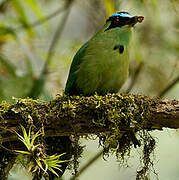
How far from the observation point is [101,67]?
10.2 feet

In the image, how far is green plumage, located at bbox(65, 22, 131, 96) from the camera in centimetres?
311

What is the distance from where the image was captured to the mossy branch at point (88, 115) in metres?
2.43

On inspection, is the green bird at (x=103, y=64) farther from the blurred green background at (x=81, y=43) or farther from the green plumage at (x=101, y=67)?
the blurred green background at (x=81, y=43)

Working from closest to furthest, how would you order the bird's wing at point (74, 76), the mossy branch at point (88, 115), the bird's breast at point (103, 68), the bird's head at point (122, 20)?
1. the mossy branch at point (88, 115)
2. the bird's breast at point (103, 68)
3. the bird's wing at point (74, 76)
4. the bird's head at point (122, 20)

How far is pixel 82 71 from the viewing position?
3.16 m

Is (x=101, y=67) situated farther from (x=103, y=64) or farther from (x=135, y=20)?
(x=135, y=20)

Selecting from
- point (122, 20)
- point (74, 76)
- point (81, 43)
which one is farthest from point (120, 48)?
point (81, 43)

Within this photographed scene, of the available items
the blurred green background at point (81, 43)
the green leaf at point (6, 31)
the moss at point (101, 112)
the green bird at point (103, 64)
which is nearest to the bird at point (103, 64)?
the green bird at point (103, 64)

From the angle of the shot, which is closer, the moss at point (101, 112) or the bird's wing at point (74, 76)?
the moss at point (101, 112)

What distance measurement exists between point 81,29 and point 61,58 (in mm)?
1915

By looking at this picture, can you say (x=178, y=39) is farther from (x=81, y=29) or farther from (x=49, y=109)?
(x=49, y=109)

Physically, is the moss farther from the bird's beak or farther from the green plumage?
the bird's beak

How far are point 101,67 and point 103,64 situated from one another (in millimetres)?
30

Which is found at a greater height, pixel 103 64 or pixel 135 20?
pixel 135 20
